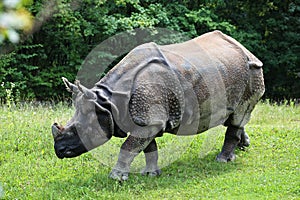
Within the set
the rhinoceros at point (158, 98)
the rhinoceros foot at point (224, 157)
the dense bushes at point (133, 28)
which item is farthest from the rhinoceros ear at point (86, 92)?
the dense bushes at point (133, 28)

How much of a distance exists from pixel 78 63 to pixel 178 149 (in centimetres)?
1153

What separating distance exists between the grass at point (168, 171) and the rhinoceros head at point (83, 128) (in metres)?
0.55

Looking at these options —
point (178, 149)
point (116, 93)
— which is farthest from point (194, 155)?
point (116, 93)

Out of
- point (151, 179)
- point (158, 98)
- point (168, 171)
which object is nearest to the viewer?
point (158, 98)

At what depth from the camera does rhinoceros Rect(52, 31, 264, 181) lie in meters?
6.60

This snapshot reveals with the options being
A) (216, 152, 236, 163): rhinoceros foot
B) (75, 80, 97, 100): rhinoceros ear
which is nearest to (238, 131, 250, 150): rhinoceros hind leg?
(216, 152, 236, 163): rhinoceros foot

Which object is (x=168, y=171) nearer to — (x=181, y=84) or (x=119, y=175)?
(x=119, y=175)

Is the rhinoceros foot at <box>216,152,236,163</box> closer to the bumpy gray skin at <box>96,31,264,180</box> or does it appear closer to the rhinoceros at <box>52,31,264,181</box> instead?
the bumpy gray skin at <box>96,31,264,180</box>

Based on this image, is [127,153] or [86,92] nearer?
[86,92]

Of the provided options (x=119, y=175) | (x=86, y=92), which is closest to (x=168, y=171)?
(x=119, y=175)

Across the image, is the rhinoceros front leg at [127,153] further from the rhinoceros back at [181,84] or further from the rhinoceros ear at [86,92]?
the rhinoceros ear at [86,92]

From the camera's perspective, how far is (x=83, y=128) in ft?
21.4

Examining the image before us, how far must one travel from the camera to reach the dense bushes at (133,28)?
1859cm

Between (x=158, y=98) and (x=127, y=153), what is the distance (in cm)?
87
